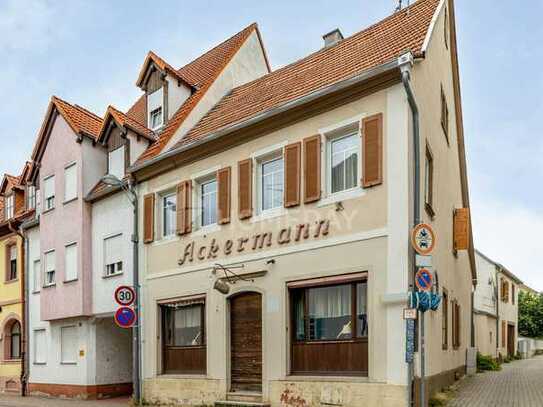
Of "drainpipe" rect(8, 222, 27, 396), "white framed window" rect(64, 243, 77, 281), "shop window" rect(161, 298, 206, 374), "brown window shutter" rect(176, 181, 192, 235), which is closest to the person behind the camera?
"shop window" rect(161, 298, 206, 374)

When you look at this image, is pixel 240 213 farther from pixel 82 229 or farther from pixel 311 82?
pixel 82 229

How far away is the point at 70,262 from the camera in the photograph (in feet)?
75.8

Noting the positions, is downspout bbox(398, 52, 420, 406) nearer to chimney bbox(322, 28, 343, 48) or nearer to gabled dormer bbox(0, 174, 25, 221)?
chimney bbox(322, 28, 343, 48)

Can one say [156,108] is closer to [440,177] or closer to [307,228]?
[307,228]

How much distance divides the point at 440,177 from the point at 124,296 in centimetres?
863

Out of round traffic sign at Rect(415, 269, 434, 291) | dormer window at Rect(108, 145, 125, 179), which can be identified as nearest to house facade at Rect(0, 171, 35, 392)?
dormer window at Rect(108, 145, 125, 179)

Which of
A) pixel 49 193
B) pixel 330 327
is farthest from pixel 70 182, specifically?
pixel 330 327

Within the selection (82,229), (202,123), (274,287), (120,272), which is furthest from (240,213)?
(82,229)

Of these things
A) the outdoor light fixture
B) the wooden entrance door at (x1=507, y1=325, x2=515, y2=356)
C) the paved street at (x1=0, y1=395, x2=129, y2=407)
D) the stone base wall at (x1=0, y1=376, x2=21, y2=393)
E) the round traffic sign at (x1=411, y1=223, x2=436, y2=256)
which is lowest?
the wooden entrance door at (x1=507, y1=325, x2=515, y2=356)

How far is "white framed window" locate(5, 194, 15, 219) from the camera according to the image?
30.2 metres

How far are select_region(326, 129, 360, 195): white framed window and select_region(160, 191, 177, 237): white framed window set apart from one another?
5.69 metres

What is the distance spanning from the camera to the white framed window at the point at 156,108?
2214 cm

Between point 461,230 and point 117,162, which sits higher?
point 117,162

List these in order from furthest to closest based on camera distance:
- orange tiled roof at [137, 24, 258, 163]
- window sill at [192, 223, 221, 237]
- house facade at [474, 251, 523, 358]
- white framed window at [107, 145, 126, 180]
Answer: house facade at [474, 251, 523, 358] → white framed window at [107, 145, 126, 180] → orange tiled roof at [137, 24, 258, 163] → window sill at [192, 223, 221, 237]
